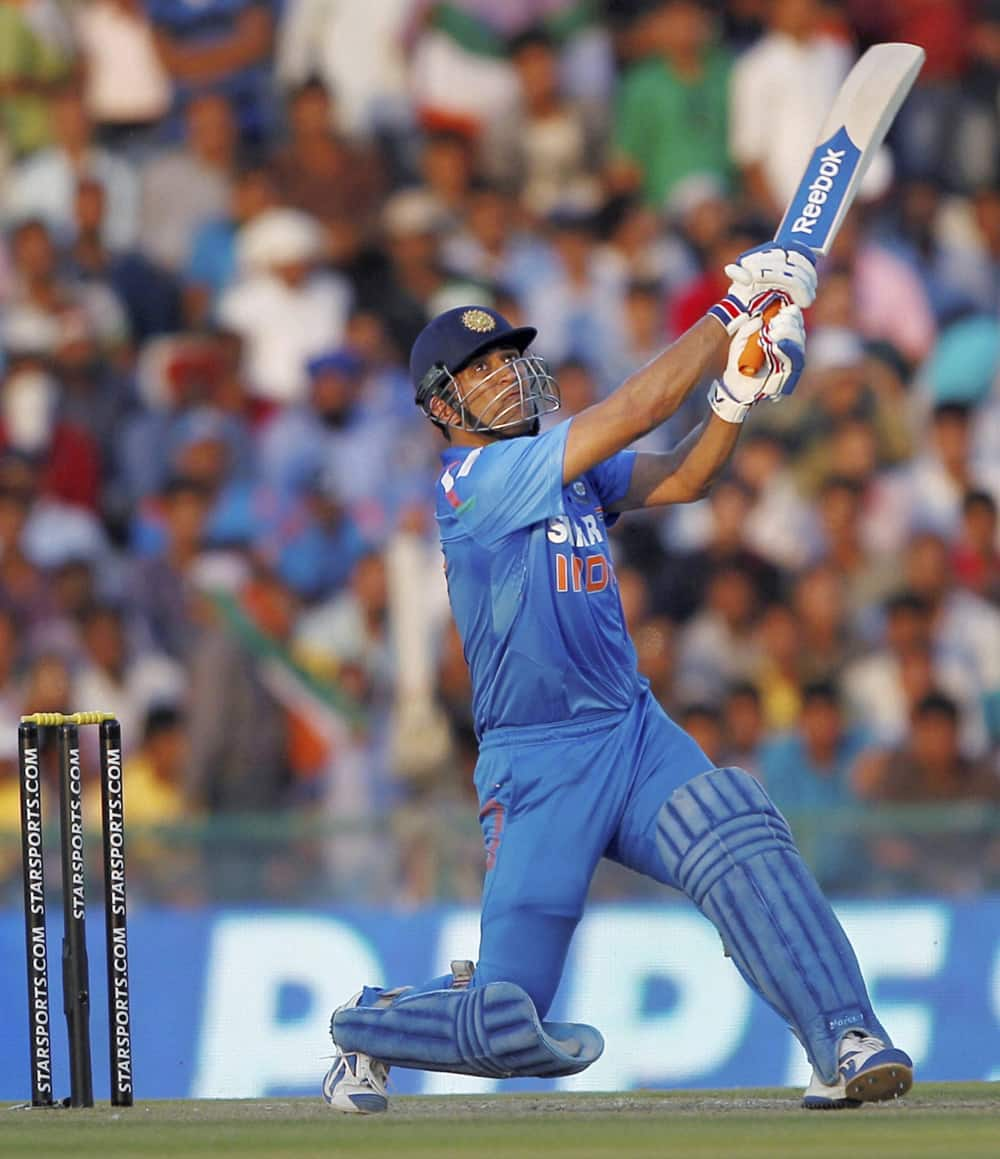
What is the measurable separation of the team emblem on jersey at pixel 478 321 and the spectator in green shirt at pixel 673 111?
20.1ft

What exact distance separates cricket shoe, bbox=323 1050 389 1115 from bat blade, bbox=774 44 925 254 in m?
2.25

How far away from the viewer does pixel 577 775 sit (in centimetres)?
553

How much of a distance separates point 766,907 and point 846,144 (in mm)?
Result: 1999

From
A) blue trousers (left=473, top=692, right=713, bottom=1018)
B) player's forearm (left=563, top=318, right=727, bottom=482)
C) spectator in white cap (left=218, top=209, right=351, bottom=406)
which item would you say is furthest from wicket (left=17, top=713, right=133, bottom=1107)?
spectator in white cap (left=218, top=209, right=351, bottom=406)

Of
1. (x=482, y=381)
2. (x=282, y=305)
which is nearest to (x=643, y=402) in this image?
(x=482, y=381)

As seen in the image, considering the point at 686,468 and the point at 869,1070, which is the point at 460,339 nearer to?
the point at 686,468

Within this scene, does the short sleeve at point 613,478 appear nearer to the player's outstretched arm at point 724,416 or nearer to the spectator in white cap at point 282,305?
the player's outstretched arm at point 724,416

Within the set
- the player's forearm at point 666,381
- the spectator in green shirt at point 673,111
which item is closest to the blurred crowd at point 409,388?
the spectator in green shirt at point 673,111

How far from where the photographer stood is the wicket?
251 inches

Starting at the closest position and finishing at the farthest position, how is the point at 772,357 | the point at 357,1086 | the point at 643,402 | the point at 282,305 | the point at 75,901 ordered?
the point at 643,402 < the point at 772,357 < the point at 357,1086 < the point at 75,901 < the point at 282,305

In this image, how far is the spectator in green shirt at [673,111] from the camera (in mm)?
11969

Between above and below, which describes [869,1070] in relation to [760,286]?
below

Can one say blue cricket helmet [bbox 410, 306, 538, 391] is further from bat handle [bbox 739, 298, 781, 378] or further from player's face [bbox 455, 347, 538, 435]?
bat handle [bbox 739, 298, 781, 378]

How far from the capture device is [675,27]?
12.1 m
